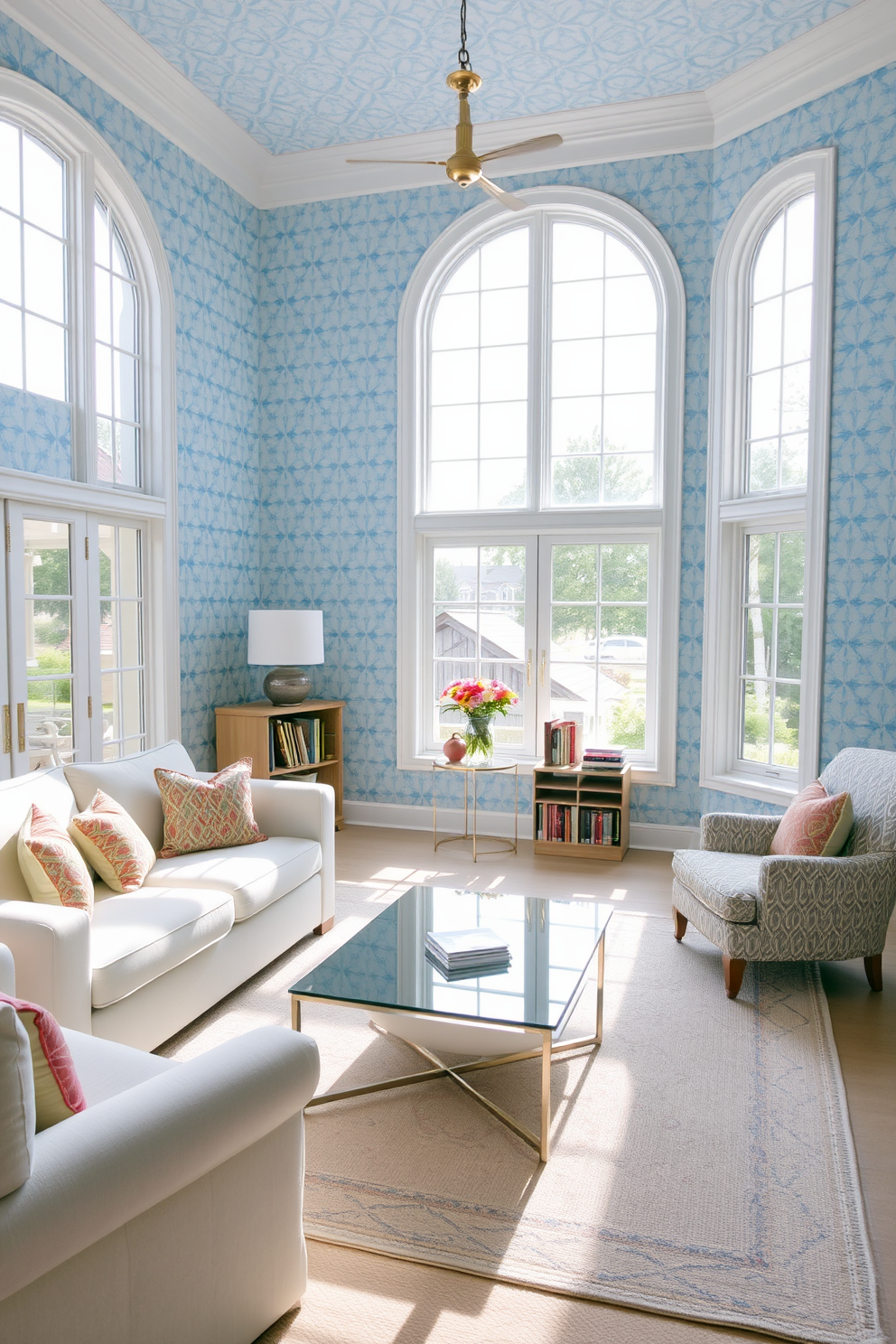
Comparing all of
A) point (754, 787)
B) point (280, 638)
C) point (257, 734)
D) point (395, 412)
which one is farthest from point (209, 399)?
point (754, 787)

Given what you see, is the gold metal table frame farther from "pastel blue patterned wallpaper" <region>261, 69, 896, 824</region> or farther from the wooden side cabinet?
the wooden side cabinet

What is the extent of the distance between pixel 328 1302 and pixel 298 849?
83.3 inches

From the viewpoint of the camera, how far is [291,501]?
650 centimetres

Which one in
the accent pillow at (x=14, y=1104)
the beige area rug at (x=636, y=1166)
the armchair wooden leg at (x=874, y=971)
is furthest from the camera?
the armchair wooden leg at (x=874, y=971)

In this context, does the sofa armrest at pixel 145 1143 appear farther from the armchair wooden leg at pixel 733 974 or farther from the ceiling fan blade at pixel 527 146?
the ceiling fan blade at pixel 527 146

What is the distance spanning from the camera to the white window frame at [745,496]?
16.1ft

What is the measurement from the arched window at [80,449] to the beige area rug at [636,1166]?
2042 mm

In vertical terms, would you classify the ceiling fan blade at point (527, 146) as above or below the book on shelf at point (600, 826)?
above

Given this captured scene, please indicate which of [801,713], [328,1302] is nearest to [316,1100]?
[328,1302]

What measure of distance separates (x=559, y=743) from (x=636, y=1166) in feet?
10.9

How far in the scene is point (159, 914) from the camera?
3098 millimetres

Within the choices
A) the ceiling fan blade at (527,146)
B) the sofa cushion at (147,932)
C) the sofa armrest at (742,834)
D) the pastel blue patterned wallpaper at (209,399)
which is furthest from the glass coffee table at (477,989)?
the pastel blue patterned wallpaper at (209,399)

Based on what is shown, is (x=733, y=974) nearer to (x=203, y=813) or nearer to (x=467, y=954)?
(x=467, y=954)

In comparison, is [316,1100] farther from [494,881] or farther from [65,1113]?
[494,881]
